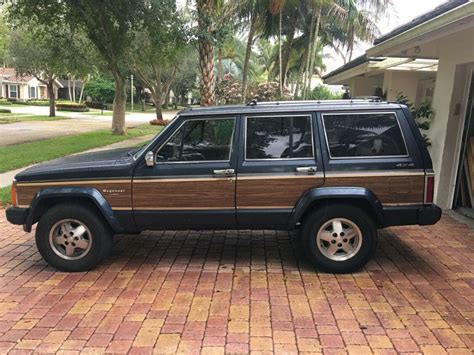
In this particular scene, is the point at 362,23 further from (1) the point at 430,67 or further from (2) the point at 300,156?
(2) the point at 300,156

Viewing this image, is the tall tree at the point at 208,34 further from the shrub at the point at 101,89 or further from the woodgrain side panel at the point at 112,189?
the shrub at the point at 101,89

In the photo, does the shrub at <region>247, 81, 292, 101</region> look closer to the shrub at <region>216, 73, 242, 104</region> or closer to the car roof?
the shrub at <region>216, 73, 242, 104</region>

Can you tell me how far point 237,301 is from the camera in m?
4.15

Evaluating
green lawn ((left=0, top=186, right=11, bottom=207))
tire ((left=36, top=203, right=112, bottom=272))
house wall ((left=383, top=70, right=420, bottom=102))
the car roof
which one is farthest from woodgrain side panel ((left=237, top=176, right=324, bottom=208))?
house wall ((left=383, top=70, right=420, bottom=102))

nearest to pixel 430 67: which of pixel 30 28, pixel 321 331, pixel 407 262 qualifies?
pixel 407 262

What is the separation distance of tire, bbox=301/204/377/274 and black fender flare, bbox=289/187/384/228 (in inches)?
4.2

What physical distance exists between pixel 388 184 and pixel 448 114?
3.57m

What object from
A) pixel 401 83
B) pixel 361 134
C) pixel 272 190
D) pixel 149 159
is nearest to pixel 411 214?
pixel 361 134

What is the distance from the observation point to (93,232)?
4762 mm

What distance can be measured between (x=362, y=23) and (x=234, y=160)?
71.5ft

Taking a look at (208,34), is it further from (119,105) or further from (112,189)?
(119,105)

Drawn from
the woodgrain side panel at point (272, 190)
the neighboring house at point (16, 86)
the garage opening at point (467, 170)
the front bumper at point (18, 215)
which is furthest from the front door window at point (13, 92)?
the woodgrain side panel at point (272, 190)

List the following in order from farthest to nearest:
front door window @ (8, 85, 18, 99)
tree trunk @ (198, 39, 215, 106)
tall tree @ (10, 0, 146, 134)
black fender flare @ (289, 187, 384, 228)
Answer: front door window @ (8, 85, 18, 99) → tall tree @ (10, 0, 146, 134) → tree trunk @ (198, 39, 215, 106) → black fender flare @ (289, 187, 384, 228)

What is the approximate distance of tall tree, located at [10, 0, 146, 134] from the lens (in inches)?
563
